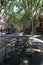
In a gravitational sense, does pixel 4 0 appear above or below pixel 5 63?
above

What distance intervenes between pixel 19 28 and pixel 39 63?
202 ft

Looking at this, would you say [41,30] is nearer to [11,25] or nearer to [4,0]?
[11,25]

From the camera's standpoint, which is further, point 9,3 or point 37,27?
point 37,27

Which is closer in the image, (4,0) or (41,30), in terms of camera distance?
(4,0)

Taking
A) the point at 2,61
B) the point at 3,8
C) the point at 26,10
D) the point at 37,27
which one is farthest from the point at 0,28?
the point at 2,61

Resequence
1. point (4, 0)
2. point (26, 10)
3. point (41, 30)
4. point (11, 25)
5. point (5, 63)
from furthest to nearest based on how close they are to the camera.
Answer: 1. point (11, 25)
2. point (41, 30)
3. point (26, 10)
4. point (4, 0)
5. point (5, 63)

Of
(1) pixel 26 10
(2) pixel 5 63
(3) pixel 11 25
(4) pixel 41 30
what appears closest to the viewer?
(2) pixel 5 63

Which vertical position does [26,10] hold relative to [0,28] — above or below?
above

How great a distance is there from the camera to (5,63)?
12.2 metres

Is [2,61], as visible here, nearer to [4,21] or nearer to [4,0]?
[4,0]

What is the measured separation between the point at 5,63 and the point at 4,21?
178 ft

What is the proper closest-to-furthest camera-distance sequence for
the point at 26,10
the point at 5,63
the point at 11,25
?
the point at 5,63, the point at 26,10, the point at 11,25

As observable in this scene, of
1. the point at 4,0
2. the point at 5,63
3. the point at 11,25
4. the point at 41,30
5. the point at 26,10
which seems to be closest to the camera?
the point at 5,63

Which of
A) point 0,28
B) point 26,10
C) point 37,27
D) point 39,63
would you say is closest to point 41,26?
point 37,27
